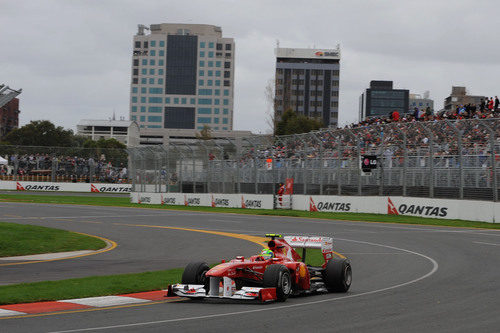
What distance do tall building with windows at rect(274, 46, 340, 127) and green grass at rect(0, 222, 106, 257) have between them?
163 meters

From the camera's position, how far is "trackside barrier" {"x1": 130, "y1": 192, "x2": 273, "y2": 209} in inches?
1784

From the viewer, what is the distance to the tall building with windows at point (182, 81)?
7200 inches

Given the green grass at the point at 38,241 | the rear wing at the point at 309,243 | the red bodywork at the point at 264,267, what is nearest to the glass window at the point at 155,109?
the green grass at the point at 38,241

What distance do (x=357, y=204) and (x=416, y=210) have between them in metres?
4.51

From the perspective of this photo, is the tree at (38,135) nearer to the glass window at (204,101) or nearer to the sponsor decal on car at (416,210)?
the glass window at (204,101)

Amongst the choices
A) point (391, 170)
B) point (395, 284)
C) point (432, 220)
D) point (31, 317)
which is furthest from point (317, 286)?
point (391, 170)

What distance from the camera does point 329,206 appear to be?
1582 inches

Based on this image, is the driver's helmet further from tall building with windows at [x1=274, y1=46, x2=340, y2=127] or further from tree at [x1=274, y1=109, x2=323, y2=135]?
tall building with windows at [x1=274, y1=46, x2=340, y2=127]

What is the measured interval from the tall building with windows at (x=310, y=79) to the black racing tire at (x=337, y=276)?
566 ft

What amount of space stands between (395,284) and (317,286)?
A: 1755 millimetres

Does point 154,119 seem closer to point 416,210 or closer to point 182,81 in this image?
point 182,81

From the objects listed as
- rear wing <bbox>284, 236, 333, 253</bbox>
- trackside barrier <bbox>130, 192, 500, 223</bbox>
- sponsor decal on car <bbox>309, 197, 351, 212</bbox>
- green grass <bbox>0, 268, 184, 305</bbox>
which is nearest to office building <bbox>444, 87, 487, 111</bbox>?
trackside barrier <bbox>130, 192, 500, 223</bbox>

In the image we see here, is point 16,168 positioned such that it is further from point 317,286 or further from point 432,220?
point 317,286

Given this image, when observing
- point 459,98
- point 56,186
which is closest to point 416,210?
point 56,186
